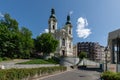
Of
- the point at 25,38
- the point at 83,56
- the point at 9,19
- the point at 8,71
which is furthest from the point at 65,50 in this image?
the point at 8,71

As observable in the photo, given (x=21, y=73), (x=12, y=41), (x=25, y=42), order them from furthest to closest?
(x=25, y=42) < (x=12, y=41) < (x=21, y=73)

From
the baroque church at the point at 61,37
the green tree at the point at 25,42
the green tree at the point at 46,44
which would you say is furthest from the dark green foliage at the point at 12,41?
the baroque church at the point at 61,37

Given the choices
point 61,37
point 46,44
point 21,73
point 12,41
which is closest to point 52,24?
point 61,37

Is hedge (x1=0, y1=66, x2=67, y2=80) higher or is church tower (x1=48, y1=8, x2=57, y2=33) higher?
church tower (x1=48, y1=8, x2=57, y2=33)

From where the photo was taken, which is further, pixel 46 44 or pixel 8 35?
pixel 46 44

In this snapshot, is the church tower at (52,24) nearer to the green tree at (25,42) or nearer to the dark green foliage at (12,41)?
the green tree at (25,42)

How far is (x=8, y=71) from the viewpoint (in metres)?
22.2

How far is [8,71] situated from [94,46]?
16888 cm

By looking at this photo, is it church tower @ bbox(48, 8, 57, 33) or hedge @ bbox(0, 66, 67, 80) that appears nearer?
hedge @ bbox(0, 66, 67, 80)

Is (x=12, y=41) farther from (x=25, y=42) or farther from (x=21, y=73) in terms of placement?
(x=21, y=73)

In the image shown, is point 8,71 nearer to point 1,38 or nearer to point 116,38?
point 116,38

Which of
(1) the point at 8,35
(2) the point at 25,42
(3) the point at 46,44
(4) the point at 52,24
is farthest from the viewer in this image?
(4) the point at 52,24

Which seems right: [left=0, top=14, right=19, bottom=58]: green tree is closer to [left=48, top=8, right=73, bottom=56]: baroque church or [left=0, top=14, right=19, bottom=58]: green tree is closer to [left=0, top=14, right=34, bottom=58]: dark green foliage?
[left=0, top=14, right=34, bottom=58]: dark green foliage

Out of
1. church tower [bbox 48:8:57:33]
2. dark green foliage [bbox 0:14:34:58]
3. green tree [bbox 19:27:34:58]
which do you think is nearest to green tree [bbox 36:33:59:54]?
green tree [bbox 19:27:34:58]
